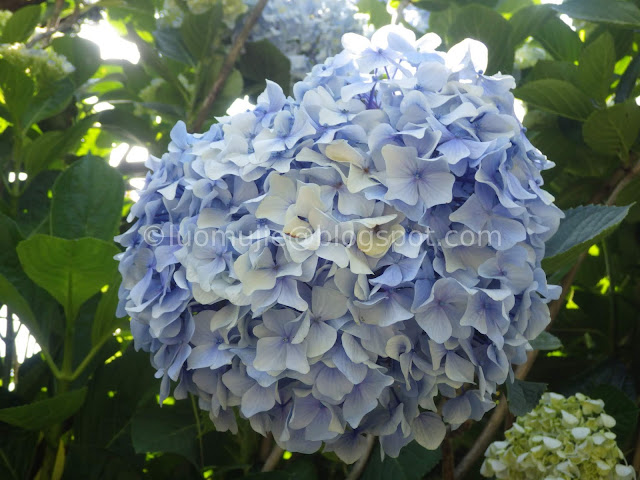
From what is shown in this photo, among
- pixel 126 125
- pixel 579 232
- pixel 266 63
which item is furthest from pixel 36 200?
pixel 579 232

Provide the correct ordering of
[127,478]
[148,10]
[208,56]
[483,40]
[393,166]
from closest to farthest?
1. [393,166]
2. [127,478]
3. [483,40]
4. [208,56]
5. [148,10]

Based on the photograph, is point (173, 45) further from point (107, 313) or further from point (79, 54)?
point (107, 313)

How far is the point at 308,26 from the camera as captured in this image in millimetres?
938

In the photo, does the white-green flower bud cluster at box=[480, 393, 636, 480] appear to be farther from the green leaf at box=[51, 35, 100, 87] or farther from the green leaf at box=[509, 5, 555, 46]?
the green leaf at box=[51, 35, 100, 87]

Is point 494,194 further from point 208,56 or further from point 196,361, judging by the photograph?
point 208,56

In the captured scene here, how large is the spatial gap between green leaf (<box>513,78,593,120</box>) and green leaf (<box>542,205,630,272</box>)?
302 millimetres

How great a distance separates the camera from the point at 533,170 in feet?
1.71

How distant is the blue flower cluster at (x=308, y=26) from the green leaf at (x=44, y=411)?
1.76 ft

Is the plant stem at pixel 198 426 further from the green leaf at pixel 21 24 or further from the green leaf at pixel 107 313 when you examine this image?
the green leaf at pixel 21 24

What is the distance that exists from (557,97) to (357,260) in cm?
59

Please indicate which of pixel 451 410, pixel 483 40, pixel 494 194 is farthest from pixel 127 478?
pixel 483 40

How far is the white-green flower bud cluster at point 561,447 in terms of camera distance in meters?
0.74

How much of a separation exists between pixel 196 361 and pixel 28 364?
0.56 metres

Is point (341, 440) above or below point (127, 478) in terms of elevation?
above
